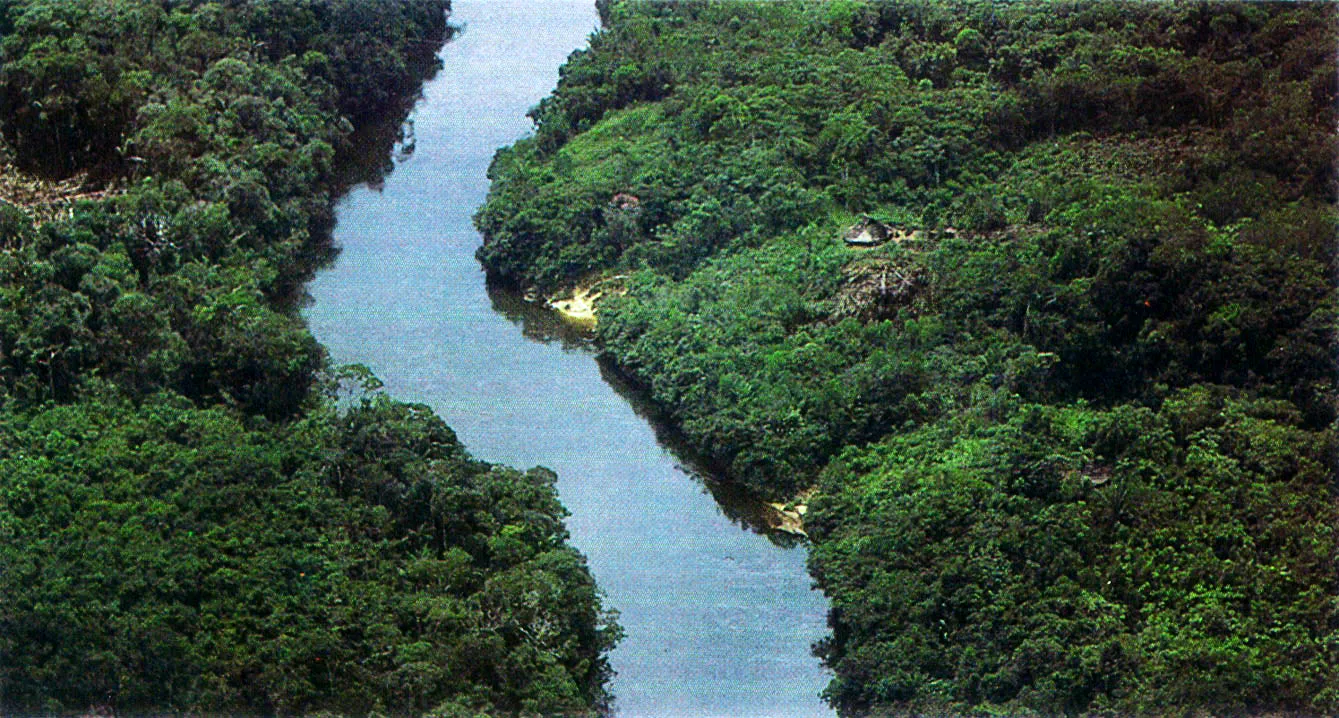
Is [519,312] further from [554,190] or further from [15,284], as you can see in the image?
[15,284]

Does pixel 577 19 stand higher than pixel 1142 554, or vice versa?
pixel 1142 554

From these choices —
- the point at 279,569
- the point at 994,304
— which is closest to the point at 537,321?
the point at 994,304

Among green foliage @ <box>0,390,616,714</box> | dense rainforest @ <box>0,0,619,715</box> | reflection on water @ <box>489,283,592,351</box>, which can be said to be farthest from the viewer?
reflection on water @ <box>489,283,592,351</box>

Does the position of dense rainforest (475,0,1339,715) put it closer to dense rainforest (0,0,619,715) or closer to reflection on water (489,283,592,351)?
reflection on water (489,283,592,351)

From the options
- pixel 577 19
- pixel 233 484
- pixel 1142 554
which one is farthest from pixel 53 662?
pixel 577 19

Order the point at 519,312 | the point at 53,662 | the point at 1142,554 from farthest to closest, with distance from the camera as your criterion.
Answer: the point at 519,312, the point at 1142,554, the point at 53,662

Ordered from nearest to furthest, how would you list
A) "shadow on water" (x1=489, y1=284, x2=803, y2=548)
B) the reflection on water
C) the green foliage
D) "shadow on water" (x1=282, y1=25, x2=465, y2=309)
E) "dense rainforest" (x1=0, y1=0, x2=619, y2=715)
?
the green foliage
"dense rainforest" (x1=0, y1=0, x2=619, y2=715)
"shadow on water" (x1=489, y1=284, x2=803, y2=548)
the reflection on water
"shadow on water" (x1=282, y1=25, x2=465, y2=309)

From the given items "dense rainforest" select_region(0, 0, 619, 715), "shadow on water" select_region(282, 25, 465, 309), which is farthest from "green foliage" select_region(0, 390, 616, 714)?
"shadow on water" select_region(282, 25, 465, 309)
